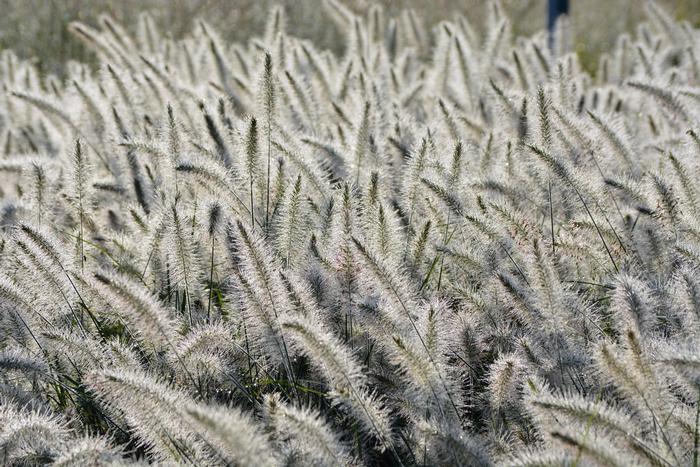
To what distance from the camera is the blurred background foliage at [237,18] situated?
730 centimetres

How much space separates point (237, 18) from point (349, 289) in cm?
604

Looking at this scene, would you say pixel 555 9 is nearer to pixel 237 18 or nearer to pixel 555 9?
pixel 555 9

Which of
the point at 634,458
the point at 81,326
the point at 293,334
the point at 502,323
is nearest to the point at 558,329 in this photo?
the point at 502,323

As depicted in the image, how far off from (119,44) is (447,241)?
307 cm

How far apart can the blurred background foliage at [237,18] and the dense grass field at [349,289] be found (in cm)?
341

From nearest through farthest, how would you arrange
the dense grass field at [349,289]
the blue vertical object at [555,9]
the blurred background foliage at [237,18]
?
the dense grass field at [349,289], the blue vertical object at [555,9], the blurred background foliage at [237,18]

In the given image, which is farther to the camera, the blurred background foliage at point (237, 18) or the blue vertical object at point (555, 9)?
the blurred background foliage at point (237, 18)

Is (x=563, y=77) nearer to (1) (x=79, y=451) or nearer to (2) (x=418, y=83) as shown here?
(2) (x=418, y=83)

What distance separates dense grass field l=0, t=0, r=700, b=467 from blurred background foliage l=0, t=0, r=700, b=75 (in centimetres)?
341

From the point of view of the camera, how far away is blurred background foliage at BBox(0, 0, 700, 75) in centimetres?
730

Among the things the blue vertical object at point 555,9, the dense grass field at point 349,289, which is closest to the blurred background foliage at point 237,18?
the blue vertical object at point 555,9

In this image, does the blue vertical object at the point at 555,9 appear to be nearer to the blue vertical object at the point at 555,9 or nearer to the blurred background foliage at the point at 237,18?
the blue vertical object at the point at 555,9

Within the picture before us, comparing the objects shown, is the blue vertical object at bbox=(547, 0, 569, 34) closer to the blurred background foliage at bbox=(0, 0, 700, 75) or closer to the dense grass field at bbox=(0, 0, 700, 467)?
the blurred background foliage at bbox=(0, 0, 700, 75)

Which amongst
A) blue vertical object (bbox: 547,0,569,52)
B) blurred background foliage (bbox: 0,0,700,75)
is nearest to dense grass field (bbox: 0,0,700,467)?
blue vertical object (bbox: 547,0,569,52)
